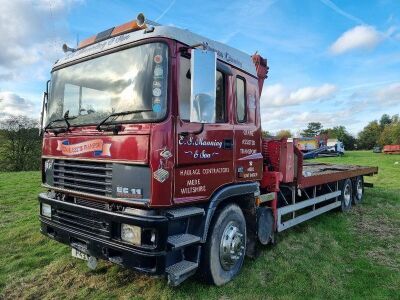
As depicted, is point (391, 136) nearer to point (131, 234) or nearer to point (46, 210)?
point (46, 210)

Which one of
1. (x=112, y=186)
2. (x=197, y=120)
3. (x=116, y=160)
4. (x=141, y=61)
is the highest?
(x=141, y=61)

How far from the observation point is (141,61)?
3721 mm

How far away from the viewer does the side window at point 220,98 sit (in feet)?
14.1

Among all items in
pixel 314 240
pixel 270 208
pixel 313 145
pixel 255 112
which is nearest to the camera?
pixel 255 112

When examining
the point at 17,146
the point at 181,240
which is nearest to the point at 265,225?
the point at 181,240

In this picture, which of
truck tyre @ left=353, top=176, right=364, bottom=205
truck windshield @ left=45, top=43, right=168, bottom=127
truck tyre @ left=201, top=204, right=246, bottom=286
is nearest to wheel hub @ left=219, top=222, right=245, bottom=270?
truck tyre @ left=201, top=204, right=246, bottom=286

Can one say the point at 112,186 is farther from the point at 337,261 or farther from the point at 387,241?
the point at 387,241

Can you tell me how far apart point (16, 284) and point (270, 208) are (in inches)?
139

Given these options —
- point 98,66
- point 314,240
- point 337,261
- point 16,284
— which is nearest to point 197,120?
point 98,66

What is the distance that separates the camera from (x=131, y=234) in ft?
11.7

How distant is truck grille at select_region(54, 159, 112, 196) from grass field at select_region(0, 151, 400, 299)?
1.20 meters

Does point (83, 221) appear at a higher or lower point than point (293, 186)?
lower

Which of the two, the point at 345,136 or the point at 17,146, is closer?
the point at 17,146

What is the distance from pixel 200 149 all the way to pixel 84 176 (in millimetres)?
1332
